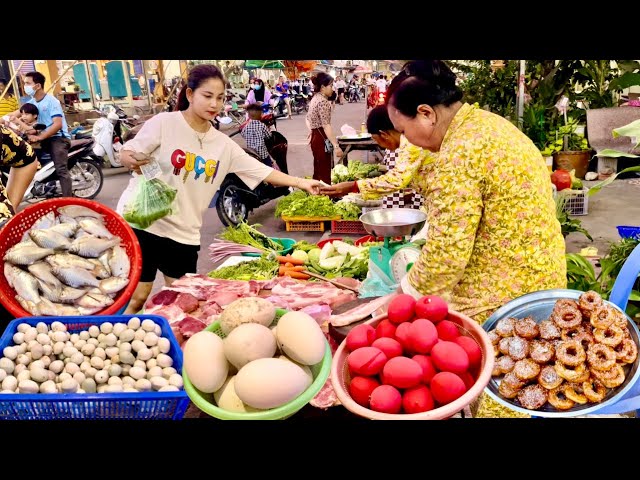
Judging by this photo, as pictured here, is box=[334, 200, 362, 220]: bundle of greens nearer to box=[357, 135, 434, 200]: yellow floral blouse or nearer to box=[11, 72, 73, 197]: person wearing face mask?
box=[357, 135, 434, 200]: yellow floral blouse

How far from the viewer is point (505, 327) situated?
5.58 ft

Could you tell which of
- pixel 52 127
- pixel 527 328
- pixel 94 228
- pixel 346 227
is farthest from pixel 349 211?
pixel 527 328

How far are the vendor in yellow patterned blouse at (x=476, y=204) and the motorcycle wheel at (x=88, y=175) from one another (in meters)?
1.83

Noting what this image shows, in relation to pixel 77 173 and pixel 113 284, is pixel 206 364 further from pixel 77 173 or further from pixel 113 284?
pixel 77 173

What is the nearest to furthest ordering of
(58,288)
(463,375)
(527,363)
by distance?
1. (463,375)
2. (527,363)
3. (58,288)

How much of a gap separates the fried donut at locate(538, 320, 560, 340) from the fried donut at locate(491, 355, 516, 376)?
13 centimetres

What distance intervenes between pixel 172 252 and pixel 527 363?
207cm

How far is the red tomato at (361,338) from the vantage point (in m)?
1.48

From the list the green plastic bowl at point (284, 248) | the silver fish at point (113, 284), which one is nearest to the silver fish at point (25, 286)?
the silver fish at point (113, 284)

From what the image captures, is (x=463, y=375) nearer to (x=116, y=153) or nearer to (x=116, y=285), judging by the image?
(x=116, y=285)

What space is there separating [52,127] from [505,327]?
7.51 ft
